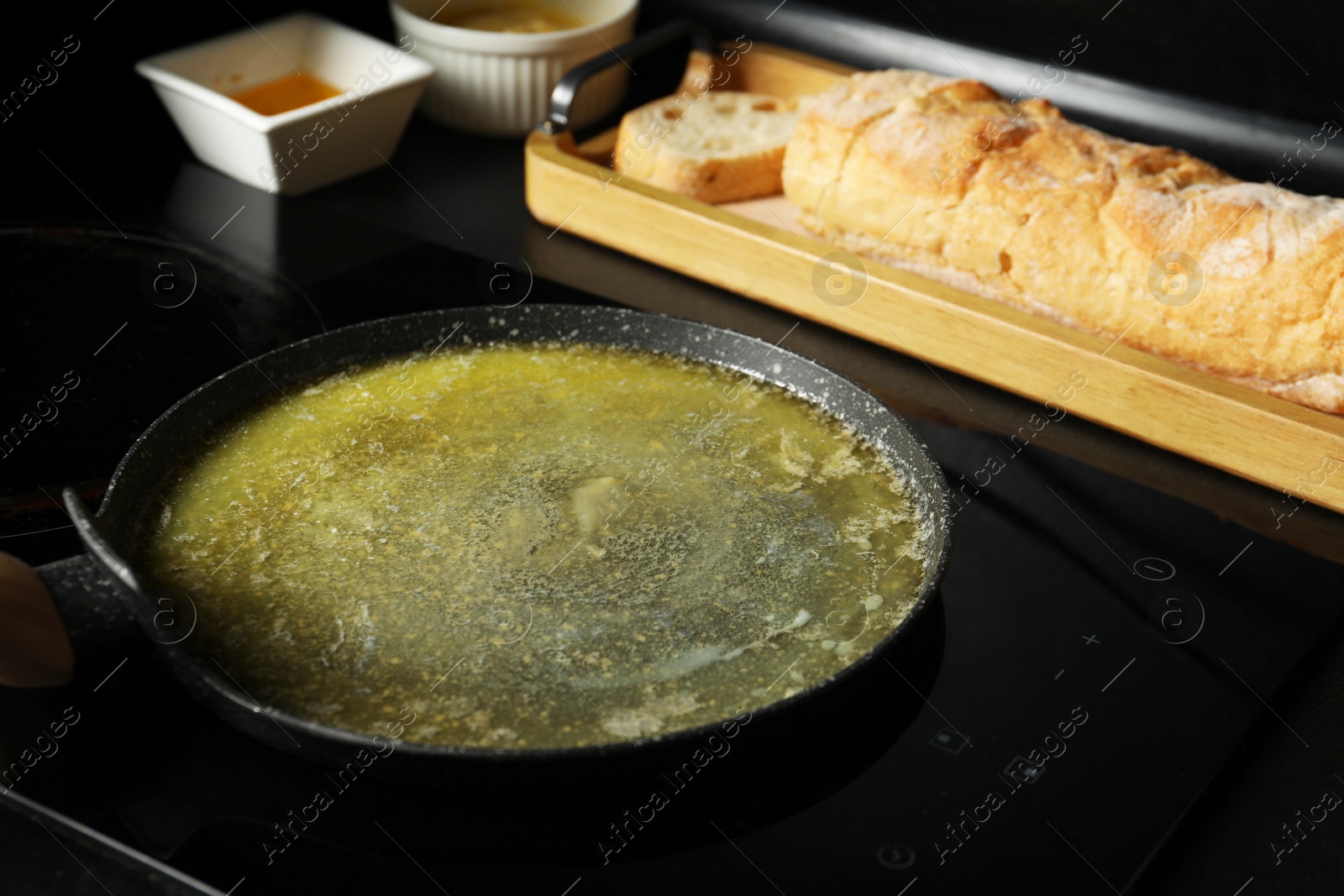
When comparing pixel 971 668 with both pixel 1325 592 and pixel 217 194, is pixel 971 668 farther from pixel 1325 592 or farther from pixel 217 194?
pixel 217 194

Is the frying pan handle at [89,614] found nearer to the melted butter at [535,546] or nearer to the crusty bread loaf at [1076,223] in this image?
the melted butter at [535,546]

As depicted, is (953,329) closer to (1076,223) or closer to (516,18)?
(1076,223)

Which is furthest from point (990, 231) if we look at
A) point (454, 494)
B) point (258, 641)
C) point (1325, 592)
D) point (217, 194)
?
point (217, 194)

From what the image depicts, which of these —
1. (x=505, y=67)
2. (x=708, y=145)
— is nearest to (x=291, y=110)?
(x=505, y=67)

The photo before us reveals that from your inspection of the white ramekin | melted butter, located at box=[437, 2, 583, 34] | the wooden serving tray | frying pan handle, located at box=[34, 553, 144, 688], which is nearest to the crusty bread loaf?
the wooden serving tray

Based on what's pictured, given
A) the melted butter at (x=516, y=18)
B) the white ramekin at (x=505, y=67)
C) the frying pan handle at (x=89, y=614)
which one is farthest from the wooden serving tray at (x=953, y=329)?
the frying pan handle at (x=89, y=614)
